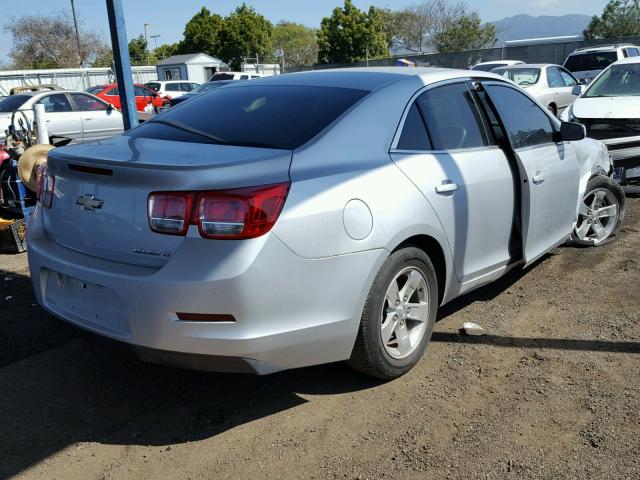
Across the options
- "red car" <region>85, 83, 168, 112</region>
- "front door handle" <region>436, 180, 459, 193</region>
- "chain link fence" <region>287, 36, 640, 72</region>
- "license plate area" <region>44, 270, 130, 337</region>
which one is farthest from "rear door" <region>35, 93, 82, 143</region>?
"chain link fence" <region>287, 36, 640, 72</region>

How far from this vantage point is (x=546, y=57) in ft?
115

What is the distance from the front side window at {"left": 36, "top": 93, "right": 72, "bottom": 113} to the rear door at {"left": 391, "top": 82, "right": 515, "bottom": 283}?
1225cm

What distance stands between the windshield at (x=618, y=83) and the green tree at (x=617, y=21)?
51841 mm

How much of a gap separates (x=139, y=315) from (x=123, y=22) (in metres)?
5.38

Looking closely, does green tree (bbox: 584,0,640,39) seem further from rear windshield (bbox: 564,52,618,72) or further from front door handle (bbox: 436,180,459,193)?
front door handle (bbox: 436,180,459,193)

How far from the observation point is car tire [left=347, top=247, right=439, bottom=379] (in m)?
3.13

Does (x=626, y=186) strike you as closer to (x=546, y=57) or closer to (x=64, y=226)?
(x=64, y=226)

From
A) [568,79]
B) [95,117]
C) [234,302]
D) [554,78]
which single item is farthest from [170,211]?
[568,79]

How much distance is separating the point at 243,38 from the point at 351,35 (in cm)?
1226

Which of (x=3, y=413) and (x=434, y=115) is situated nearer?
(x=3, y=413)

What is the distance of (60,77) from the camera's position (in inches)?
1422

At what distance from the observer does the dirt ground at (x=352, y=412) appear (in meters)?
2.79

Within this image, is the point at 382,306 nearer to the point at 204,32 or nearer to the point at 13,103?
the point at 13,103

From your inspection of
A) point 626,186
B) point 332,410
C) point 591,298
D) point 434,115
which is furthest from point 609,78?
point 332,410
